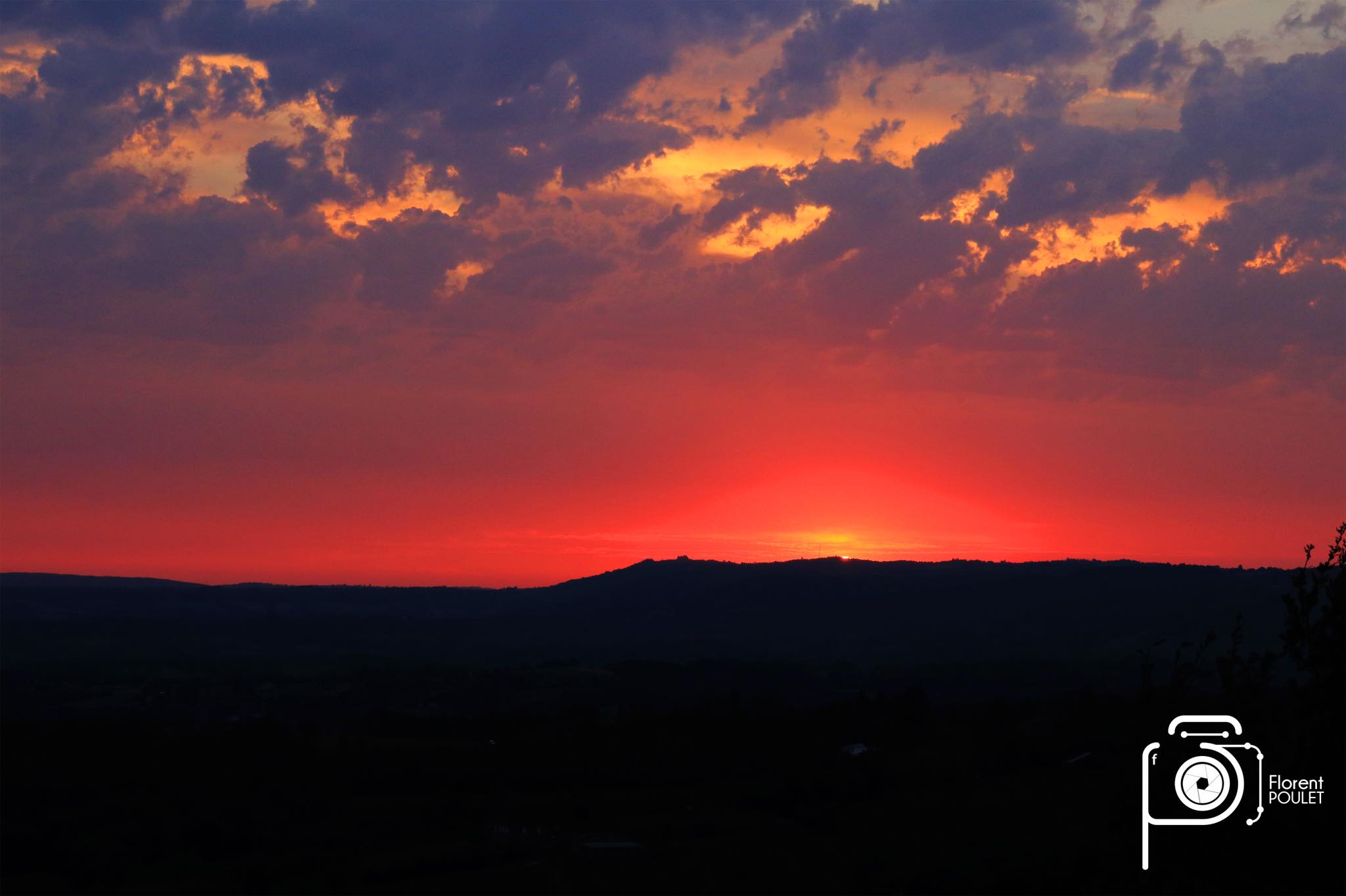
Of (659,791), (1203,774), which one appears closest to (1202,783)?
(1203,774)

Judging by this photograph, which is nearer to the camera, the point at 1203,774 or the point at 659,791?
the point at 1203,774

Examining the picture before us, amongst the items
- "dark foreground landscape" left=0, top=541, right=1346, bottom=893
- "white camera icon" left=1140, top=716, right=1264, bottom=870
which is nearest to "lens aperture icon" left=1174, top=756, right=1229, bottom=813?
"white camera icon" left=1140, top=716, right=1264, bottom=870

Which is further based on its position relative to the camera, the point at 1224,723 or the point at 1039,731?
the point at 1039,731

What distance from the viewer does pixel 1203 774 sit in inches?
890

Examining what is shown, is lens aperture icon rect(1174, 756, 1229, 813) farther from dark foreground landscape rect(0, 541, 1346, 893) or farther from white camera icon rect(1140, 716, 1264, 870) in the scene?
dark foreground landscape rect(0, 541, 1346, 893)

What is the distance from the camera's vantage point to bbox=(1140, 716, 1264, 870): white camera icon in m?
22.4

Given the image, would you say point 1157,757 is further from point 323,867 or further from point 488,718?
point 488,718

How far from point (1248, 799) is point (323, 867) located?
67070 millimetres

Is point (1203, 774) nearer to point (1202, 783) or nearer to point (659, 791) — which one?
point (1202, 783)

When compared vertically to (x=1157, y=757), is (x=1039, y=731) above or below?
below

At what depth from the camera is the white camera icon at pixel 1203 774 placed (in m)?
22.4

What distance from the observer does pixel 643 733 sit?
149 meters

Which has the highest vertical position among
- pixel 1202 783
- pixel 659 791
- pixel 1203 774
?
pixel 1203 774

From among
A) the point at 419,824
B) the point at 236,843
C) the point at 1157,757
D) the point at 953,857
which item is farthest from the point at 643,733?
the point at 1157,757
